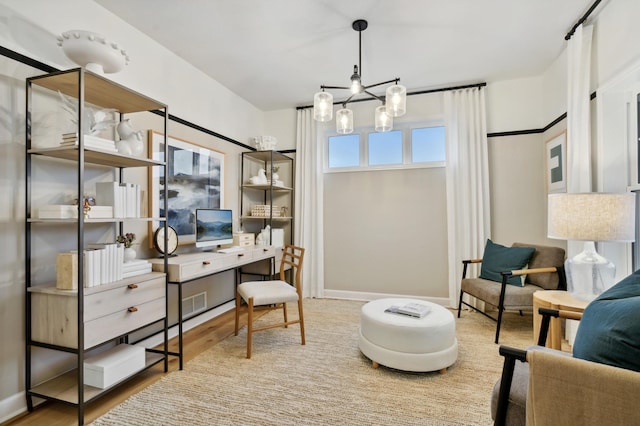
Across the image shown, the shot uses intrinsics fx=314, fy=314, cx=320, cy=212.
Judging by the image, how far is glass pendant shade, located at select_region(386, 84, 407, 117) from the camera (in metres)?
2.36

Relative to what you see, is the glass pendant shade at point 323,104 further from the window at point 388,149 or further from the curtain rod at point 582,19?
the curtain rod at point 582,19

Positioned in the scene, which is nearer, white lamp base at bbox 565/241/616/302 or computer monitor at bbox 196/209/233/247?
white lamp base at bbox 565/241/616/302

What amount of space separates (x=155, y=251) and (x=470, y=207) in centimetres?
340

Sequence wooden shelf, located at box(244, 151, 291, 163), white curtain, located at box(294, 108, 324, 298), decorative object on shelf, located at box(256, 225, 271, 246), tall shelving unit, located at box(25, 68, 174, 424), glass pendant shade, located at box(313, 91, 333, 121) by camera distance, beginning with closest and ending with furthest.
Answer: tall shelving unit, located at box(25, 68, 174, 424), glass pendant shade, located at box(313, 91, 333, 121), decorative object on shelf, located at box(256, 225, 271, 246), wooden shelf, located at box(244, 151, 291, 163), white curtain, located at box(294, 108, 324, 298)

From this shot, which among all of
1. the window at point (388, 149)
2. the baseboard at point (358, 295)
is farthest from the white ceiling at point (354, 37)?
the baseboard at point (358, 295)

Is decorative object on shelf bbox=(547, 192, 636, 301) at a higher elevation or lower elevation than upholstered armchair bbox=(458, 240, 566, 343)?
higher

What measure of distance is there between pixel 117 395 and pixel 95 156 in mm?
1517

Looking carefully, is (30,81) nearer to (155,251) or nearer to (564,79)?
(155,251)

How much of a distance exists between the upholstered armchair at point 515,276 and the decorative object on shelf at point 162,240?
290 centimetres

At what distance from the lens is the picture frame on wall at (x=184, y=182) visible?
2.74 meters

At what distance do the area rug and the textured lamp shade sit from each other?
113 cm

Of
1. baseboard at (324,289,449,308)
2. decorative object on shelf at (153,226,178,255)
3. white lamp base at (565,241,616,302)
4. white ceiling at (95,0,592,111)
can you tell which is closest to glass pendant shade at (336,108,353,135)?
white ceiling at (95,0,592,111)

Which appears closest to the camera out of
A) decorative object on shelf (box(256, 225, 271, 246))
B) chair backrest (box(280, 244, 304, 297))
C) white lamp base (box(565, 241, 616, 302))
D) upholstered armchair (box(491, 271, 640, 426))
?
upholstered armchair (box(491, 271, 640, 426))

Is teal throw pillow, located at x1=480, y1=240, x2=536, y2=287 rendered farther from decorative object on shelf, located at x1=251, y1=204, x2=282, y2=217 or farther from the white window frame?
decorative object on shelf, located at x1=251, y1=204, x2=282, y2=217
